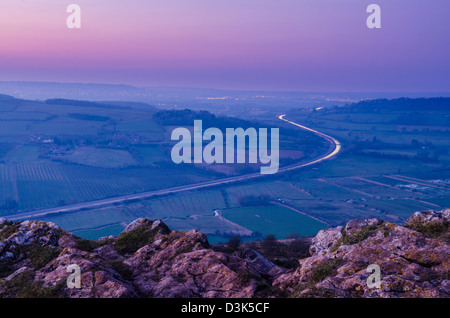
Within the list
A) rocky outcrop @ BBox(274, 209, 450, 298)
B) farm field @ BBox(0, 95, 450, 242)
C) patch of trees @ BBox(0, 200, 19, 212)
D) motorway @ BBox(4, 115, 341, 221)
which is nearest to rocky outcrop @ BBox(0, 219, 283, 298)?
rocky outcrop @ BBox(274, 209, 450, 298)

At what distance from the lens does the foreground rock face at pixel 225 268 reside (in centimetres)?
1152

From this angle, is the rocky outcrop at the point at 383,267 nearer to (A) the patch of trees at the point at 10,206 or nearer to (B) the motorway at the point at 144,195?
(B) the motorway at the point at 144,195

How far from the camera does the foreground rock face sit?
1152cm

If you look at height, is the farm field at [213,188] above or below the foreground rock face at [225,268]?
below

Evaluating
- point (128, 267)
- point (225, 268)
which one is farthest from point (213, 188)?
point (225, 268)

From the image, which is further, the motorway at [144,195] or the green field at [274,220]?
the motorway at [144,195]

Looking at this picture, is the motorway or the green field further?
the motorway

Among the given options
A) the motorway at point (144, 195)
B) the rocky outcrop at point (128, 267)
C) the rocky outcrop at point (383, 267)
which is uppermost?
the rocky outcrop at point (383, 267)

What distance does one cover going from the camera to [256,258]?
1700cm

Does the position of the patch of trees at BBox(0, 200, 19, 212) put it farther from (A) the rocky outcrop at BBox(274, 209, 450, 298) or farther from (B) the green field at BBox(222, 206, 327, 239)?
(A) the rocky outcrop at BBox(274, 209, 450, 298)

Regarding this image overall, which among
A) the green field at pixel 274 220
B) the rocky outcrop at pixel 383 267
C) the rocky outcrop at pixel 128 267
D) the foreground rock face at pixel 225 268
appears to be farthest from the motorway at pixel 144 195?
the rocky outcrop at pixel 383 267

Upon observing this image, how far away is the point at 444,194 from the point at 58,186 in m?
135

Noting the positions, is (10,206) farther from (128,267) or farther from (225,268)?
(225,268)
